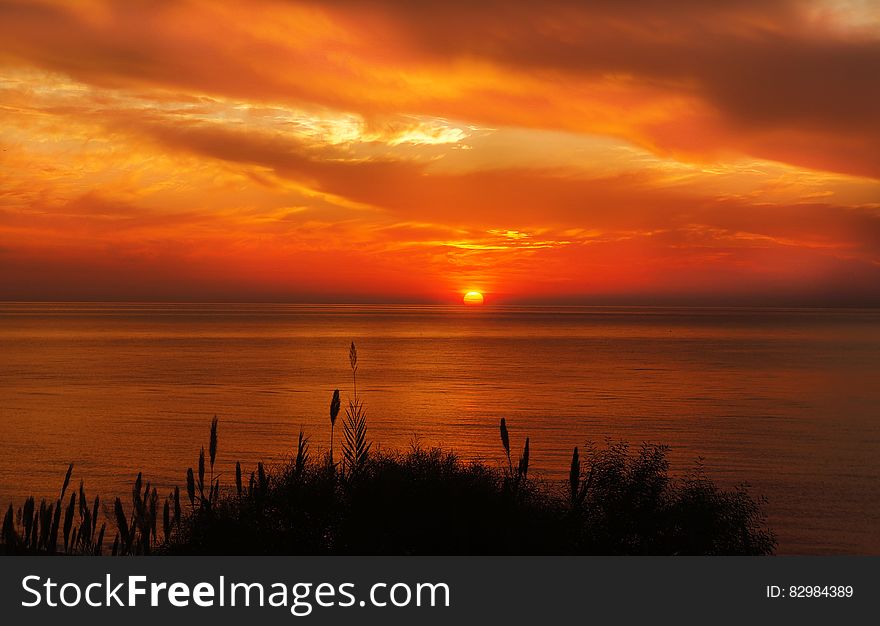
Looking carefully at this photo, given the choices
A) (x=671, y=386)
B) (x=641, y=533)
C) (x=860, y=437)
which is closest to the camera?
(x=641, y=533)

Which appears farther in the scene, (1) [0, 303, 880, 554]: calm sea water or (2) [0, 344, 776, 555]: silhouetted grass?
(1) [0, 303, 880, 554]: calm sea water

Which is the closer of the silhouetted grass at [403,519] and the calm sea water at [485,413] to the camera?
the silhouetted grass at [403,519]

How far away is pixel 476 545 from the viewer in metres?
15.6

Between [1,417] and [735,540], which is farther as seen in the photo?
[1,417]

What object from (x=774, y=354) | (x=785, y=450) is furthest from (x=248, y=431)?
(x=774, y=354)

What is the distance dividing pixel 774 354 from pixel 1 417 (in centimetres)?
9613

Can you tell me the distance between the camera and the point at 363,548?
51.8ft

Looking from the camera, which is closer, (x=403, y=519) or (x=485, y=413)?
(x=403, y=519)
